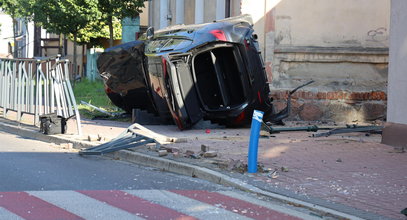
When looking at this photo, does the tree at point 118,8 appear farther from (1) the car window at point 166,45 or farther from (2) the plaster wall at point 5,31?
(2) the plaster wall at point 5,31

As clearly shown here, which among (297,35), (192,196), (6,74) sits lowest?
(192,196)

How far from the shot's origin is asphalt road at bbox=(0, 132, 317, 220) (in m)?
6.95

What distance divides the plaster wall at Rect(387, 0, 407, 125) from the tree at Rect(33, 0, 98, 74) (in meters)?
20.0

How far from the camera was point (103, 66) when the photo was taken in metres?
17.1

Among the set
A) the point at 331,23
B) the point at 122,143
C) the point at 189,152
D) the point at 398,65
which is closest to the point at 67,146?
the point at 122,143

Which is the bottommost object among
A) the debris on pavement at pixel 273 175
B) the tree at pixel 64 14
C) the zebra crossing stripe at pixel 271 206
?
the zebra crossing stripe at pixel 271 206

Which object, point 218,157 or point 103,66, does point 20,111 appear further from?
point 218,157

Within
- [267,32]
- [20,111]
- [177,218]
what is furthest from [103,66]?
[177,218]

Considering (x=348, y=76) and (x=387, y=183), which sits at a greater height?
(x=348, y=76)

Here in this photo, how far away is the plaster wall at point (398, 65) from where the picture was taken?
1170 cm

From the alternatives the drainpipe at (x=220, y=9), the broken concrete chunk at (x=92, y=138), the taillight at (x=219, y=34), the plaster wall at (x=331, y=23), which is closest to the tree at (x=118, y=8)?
the drainpipe at (x=220, y=9)

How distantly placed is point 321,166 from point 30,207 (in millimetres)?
4320

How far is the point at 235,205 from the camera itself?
7.48m

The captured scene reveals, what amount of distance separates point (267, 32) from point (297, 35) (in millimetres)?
770
